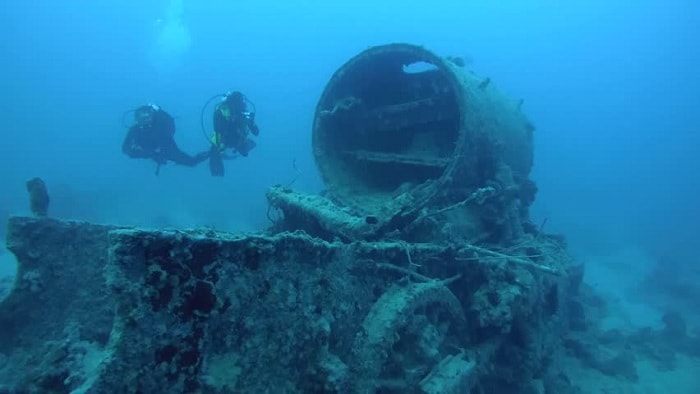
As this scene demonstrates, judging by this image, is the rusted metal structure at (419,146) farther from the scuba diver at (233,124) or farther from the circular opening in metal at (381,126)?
the scuba diver at (233,124)

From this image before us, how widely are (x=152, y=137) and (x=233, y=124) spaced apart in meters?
2.71

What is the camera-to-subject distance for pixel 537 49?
157 m

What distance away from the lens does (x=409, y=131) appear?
6656 mm

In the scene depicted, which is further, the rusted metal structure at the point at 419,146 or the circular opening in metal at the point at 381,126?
the circular opening in metal at the point at 381,126

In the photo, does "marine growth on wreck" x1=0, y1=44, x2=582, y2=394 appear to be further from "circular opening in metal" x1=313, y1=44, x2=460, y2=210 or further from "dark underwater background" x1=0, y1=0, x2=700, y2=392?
"dark underwater background" x1=0, y1=0, x2=700, y2=392

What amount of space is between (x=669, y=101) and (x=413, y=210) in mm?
174163

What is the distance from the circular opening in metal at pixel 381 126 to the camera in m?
5.85

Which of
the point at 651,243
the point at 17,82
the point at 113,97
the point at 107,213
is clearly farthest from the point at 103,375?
the point at 17,82

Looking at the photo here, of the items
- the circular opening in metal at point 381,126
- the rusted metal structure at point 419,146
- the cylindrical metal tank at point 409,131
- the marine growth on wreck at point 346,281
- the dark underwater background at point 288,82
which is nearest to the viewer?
the marine growth on wreck at point 346,281

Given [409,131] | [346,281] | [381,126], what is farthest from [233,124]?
[346,281]

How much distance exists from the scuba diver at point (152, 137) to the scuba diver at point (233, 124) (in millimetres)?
1542

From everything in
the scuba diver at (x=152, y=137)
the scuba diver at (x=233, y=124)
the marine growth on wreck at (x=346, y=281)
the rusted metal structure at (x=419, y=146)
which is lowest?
the marine growth on wreck at (x=346, y=281)

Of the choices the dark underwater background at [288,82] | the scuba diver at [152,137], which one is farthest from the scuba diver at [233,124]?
the dark underwater background at [288,82]

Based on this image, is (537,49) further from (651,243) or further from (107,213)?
(107,213)
